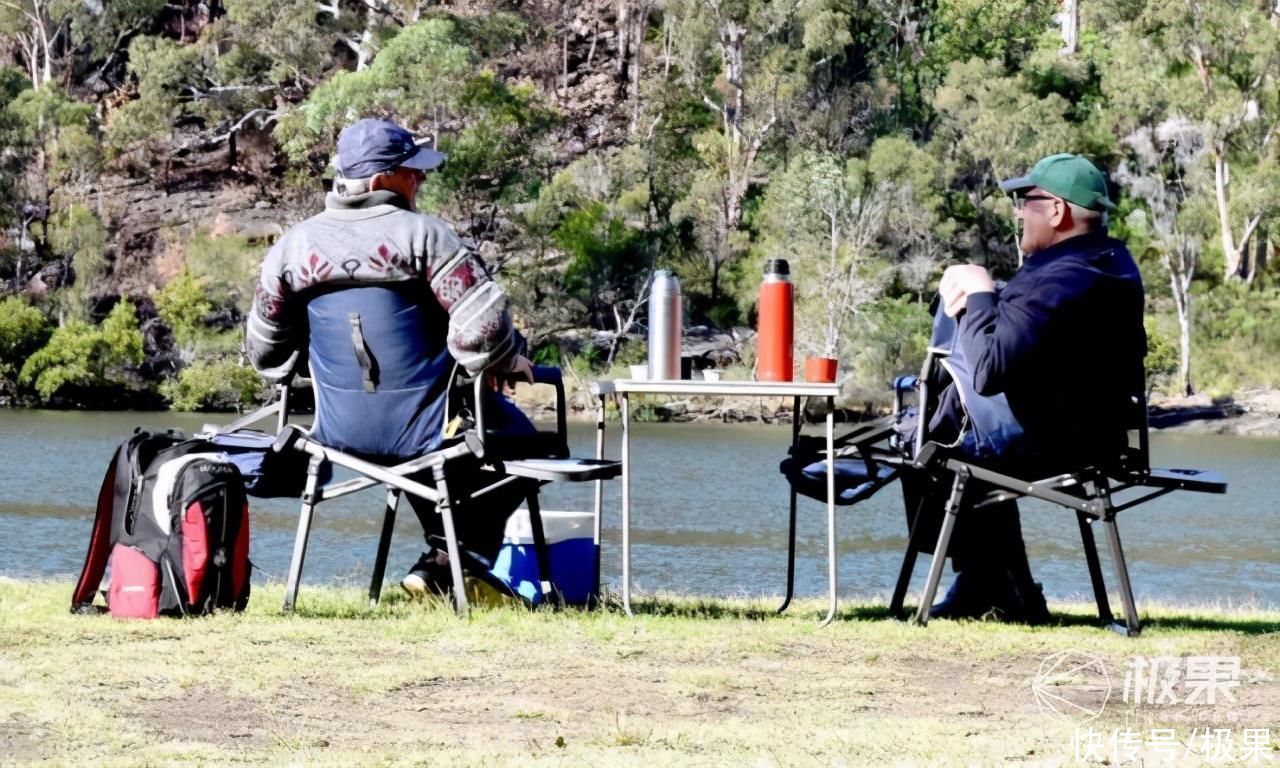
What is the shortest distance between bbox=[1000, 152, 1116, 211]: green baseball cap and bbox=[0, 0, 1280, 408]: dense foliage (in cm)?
2811

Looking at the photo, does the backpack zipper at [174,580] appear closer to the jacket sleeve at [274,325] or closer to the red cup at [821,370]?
the jacket sleeve at [274,325]

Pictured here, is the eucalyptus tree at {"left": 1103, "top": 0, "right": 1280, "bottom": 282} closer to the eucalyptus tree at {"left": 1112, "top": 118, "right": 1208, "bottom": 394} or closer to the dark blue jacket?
the eucalyptus tree at {"left": 1112, "top": 118, "right": 1208, "bottom": 394}

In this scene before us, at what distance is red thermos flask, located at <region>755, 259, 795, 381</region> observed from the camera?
4.50 metres

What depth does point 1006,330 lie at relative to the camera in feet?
13.1

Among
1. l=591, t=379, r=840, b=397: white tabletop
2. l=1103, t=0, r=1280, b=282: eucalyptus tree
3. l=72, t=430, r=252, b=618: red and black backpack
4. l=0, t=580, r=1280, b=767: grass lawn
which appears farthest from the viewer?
l=1103, t=0, r=1280, b=282: eucalyptus tree

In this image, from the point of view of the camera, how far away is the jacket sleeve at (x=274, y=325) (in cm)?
424

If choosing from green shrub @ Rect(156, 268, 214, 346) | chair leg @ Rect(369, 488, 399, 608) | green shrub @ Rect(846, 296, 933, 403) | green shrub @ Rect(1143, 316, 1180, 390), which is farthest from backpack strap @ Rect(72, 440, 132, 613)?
green shrub @ Rect(1143, 316, 1180, 390)

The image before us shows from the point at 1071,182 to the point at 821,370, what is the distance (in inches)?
30.3

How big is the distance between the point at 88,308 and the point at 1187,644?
35.1 metres

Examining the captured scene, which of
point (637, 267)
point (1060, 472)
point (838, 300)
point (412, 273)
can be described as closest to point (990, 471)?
point (1060, 472)

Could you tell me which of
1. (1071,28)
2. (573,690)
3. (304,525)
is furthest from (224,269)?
(573,690)

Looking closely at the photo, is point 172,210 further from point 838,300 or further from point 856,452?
point 856,452

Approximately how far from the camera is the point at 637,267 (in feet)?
119

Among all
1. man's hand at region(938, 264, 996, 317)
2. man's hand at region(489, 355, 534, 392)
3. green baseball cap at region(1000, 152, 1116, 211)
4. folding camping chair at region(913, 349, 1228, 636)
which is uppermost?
green baseball cap at region(1000, 152, 1116, 211)
